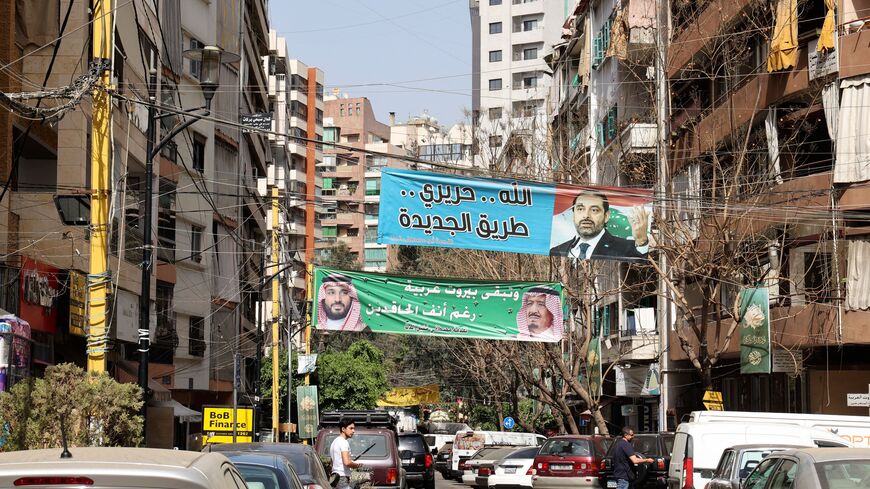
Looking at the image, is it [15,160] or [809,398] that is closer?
[15,160]

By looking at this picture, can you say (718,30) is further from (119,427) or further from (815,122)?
(119,427)

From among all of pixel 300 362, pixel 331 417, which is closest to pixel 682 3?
pixel 331 417

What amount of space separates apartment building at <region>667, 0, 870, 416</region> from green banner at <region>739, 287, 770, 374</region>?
180 cm

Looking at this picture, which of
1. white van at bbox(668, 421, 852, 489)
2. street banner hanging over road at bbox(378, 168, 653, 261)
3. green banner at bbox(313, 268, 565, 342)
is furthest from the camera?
green banner at bbox(313, 268, 565, 342)

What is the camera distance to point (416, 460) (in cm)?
2781

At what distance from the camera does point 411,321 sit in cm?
2428

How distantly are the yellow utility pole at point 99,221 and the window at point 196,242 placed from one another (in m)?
28.0

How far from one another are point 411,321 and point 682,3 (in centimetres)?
1510

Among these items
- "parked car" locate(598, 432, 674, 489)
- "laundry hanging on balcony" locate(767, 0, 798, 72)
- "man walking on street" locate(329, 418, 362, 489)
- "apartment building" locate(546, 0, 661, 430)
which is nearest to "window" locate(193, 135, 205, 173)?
"apartment building" locate(546, 0, 661, 430)

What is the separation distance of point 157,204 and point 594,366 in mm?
14748

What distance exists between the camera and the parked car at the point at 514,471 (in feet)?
110

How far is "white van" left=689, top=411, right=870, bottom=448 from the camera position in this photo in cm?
1667

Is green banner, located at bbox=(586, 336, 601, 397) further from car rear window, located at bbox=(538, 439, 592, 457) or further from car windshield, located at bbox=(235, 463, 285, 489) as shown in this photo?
car windshield, located at bbox=(235, 463, 285, 489)

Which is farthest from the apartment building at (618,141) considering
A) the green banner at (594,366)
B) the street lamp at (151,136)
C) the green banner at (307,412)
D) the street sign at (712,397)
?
the street lamp at (151,136)
